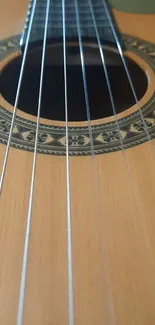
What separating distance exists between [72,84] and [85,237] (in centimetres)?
51

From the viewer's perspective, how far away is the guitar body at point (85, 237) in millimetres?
504

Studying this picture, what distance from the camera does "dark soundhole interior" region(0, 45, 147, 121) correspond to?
2.96ft

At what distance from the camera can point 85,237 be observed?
0.59 m

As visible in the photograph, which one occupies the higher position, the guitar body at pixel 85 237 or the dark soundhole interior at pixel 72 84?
the dark soundhole interior at pixel 72 84

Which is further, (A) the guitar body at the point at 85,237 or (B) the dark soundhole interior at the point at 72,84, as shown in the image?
(B) the dark soundhole interior at the point at 72,84

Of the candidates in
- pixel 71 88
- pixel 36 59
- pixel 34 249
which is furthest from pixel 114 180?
pixel 36 59

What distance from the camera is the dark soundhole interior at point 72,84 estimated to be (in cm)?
90

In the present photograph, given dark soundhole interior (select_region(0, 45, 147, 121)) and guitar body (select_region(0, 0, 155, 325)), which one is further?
dark soundhole interior (select_region(0, 45, 147, 121))

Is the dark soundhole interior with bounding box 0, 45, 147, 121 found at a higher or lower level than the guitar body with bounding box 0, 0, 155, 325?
higher

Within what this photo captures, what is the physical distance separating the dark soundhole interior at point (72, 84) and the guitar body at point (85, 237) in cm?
18

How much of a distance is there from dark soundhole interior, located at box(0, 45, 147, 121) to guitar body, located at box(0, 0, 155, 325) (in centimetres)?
18

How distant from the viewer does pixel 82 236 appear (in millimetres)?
589

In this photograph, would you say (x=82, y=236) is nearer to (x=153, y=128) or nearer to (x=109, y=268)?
(x=109, y=268)

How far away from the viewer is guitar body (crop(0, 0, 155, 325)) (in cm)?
50
